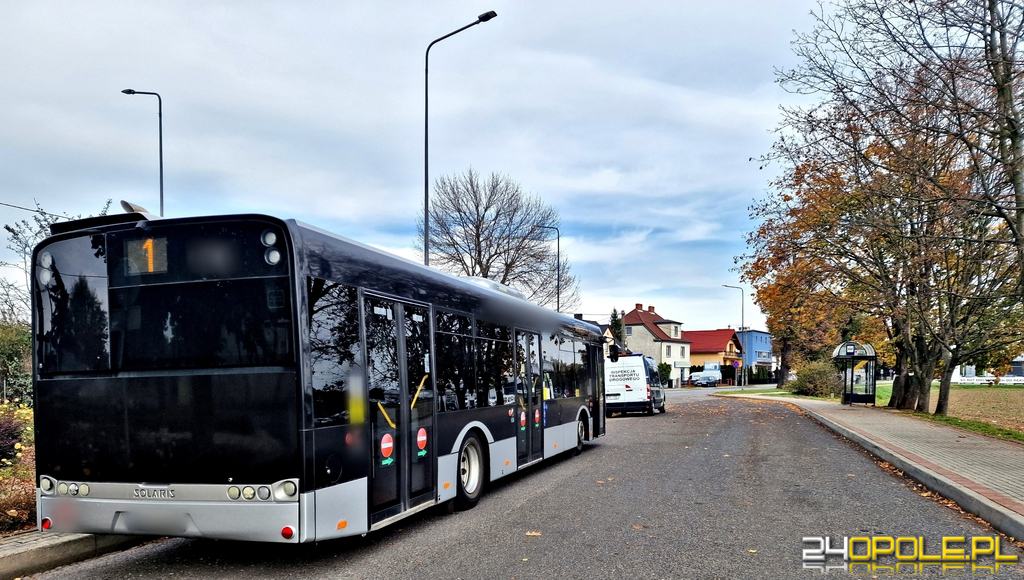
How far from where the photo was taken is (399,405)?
720cm

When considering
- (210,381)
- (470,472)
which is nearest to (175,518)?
(210,381)

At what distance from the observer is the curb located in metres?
5.87

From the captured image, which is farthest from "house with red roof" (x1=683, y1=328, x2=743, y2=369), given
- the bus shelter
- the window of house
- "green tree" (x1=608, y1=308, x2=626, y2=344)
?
the window of house

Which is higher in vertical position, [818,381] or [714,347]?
[818,381]

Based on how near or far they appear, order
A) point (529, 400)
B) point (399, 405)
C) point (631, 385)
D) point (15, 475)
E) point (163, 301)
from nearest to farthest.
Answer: point (163, 301), point (399, 405), point (15, 475), point (529, 400), point (631, 385)

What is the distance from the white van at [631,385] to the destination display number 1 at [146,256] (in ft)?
72.8

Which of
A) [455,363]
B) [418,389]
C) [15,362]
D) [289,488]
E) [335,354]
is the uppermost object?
[335,354]

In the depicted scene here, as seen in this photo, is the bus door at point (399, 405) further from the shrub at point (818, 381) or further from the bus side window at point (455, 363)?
the shrub at point (818, 381)

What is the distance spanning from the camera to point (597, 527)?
7617 millimetres

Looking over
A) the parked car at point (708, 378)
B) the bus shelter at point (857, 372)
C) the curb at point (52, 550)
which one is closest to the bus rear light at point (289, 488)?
the curb at point (52, 550)

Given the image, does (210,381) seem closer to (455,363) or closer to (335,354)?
(335,354)

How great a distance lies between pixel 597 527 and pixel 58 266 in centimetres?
549

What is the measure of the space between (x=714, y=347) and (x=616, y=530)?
336ft

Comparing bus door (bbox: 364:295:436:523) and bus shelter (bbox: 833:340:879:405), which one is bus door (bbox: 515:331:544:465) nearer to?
bus door (bbox: 364:295:436:523)
